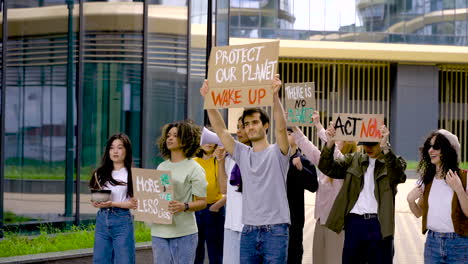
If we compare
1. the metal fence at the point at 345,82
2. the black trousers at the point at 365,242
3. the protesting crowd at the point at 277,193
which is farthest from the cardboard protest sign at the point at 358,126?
the metal fence at the point at 345,82

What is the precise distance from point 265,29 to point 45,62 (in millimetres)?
21379

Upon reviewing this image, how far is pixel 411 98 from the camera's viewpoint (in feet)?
Answer: 114

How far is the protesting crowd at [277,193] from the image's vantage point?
20.0 feet

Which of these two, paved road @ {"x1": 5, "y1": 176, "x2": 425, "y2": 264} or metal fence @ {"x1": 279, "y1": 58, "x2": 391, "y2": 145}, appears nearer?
paved road @ {"x1": 5, "y1": 176, "x2": 425, "y2": 264}

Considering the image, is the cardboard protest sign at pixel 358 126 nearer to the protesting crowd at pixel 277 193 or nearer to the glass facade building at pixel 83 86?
the protesting crowd at pixel 277 193

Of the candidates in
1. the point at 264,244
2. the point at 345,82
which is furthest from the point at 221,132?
the point at 345,82

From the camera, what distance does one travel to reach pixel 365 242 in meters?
7.01

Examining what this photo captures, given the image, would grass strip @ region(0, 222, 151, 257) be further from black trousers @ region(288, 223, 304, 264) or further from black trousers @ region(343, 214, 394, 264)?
black trousers @ region(343, 214, 394, 264)

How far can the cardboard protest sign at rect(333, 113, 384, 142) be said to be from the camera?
699cm

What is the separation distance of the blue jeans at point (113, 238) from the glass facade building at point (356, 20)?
87.3ft

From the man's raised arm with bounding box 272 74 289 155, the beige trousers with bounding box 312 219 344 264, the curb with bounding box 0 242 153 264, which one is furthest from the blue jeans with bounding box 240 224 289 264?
the curb with bounding box 0 242 153 264

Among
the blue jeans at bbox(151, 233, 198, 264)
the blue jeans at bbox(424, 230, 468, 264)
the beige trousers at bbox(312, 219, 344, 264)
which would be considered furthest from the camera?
the beige trousers at bbox(312, 219, 344, 264)

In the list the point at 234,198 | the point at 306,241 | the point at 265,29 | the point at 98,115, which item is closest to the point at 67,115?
the point at 98,115

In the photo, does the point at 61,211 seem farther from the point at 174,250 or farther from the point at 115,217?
the point at 174,250
